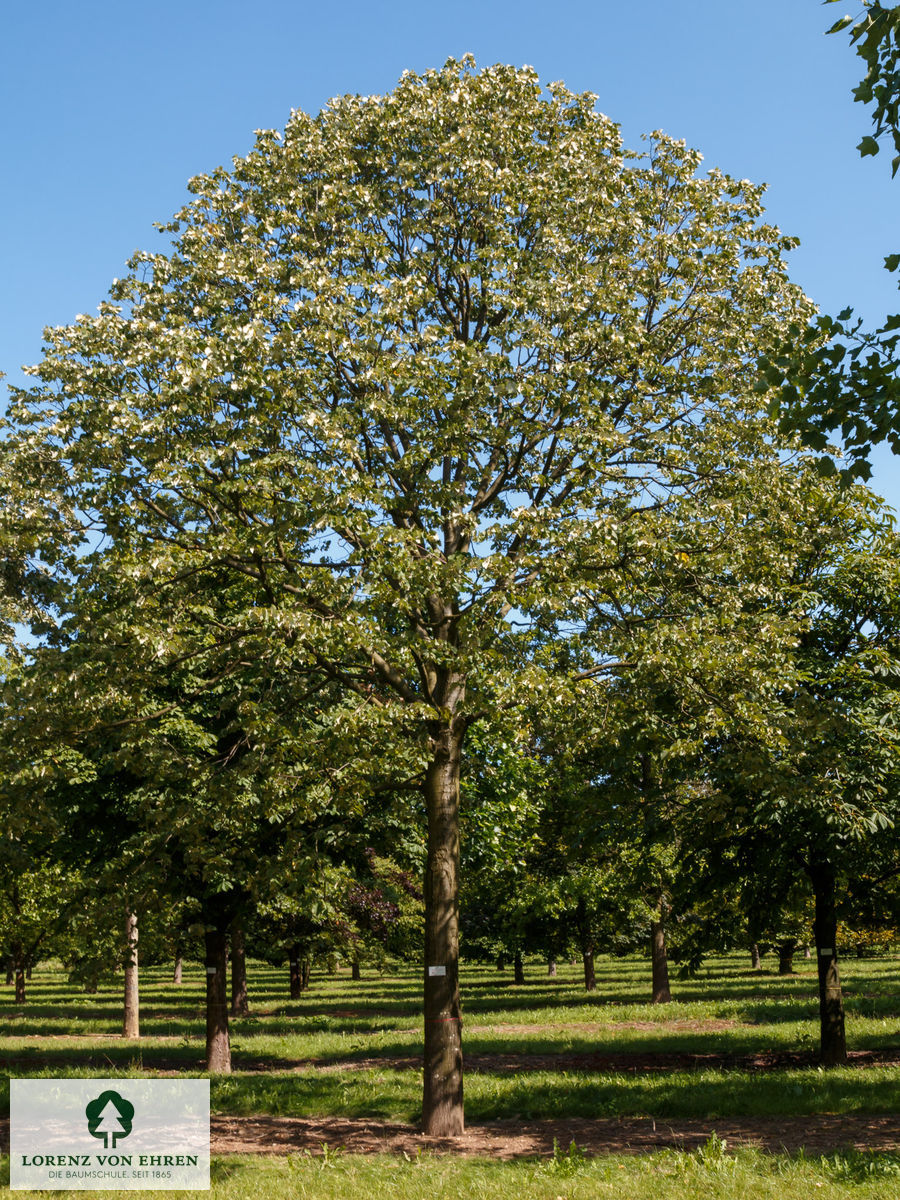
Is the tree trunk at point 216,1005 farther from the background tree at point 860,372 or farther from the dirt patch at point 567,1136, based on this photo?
the background tree at point 860,372

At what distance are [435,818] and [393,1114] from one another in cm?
430

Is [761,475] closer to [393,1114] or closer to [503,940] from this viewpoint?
[393,1114]

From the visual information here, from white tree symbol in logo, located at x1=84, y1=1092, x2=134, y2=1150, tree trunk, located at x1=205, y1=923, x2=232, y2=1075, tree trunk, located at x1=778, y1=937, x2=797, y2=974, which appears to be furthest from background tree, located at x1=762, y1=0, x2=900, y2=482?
tree trunk, located at x1=778, y1=937, x2=797, y2=974

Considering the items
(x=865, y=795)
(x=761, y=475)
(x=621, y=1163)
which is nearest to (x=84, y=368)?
(x=761, y=475)

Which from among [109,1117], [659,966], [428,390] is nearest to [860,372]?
[428,390]

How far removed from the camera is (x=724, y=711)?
11672 millimetres

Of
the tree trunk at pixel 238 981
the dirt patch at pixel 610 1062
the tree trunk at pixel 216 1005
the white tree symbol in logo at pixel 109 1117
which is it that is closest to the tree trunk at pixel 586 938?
the tree trunk at pixel 238 981

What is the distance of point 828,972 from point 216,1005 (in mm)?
11167

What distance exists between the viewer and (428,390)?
37.6 ft

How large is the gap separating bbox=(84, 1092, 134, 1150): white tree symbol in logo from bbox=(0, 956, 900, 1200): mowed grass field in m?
1.32

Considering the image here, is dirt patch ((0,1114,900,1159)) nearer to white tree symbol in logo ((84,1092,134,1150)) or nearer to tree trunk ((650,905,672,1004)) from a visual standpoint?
white tree symbol in logo ((84,1092,134,1150))

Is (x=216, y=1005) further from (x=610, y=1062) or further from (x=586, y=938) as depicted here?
(x=586, y=938)

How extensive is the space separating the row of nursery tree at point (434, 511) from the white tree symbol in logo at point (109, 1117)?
1829 millimetres

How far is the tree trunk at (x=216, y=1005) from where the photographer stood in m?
18.9
